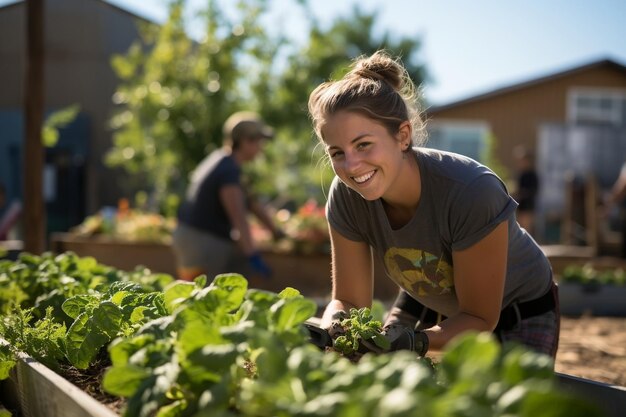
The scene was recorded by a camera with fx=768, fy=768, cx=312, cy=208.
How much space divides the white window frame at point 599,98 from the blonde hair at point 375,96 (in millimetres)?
20785

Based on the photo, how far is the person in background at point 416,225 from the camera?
2213mm

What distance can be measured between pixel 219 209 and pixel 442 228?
3.94 meters

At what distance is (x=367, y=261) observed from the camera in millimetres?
2654

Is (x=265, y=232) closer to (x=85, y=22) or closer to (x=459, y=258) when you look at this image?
(x=85, y=22)

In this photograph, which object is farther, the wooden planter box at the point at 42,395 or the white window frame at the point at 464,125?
the white window frame at the point at 464,125

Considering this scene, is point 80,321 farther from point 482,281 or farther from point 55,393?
point 482,281

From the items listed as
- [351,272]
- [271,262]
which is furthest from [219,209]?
[351,272]

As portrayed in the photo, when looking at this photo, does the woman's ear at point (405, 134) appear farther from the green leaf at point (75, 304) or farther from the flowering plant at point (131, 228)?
the flowering plant at point (131, 228)

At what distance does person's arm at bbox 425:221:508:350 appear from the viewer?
2.20 metres

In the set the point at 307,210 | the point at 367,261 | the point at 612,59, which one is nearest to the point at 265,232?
the point at 307,210

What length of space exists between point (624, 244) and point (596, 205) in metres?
1.00

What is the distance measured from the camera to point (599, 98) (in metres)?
22.1

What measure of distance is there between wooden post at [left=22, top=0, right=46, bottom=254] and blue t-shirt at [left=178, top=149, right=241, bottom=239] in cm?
110

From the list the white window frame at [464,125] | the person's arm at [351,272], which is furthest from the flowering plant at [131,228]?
the white window frame at [464,125]
